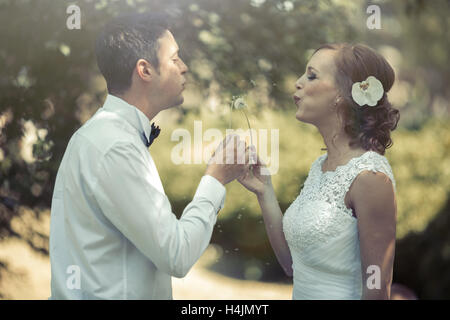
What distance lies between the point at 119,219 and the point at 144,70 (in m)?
0.52

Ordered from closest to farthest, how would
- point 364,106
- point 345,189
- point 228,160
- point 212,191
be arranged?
1. point 212,191
2. point 228,160
3. point 345,189
4. point 364,106

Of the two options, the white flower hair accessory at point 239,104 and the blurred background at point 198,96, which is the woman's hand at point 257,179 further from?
the white flower hair accessory at point 239,104

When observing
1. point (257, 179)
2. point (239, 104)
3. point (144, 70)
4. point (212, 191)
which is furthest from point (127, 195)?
point (239, 104)

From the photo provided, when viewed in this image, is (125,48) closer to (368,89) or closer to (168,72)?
(168,72)

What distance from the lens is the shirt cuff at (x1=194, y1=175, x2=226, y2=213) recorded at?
137cm

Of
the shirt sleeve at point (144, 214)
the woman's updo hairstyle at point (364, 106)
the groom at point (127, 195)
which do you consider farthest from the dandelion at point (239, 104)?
the shirt sleeve at point (144, 214)

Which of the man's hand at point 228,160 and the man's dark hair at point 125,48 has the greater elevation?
the man's dark hair at point 125,48

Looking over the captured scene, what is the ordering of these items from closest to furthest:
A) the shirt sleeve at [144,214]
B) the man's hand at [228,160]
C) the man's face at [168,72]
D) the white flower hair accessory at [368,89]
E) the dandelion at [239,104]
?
the shirt sleeve at [144,214], the man's hand at [228,160], the man's face at [168,72], the white flower hair accessory at [368,89], the dandelion at [239,104]

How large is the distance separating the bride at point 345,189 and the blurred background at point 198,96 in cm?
44

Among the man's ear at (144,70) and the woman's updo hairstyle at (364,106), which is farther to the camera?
the woman's updo hairstyle at (364,106)

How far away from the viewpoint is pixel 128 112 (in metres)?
1.47

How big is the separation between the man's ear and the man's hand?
1.11 ft

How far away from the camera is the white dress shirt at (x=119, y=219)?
1.29m
